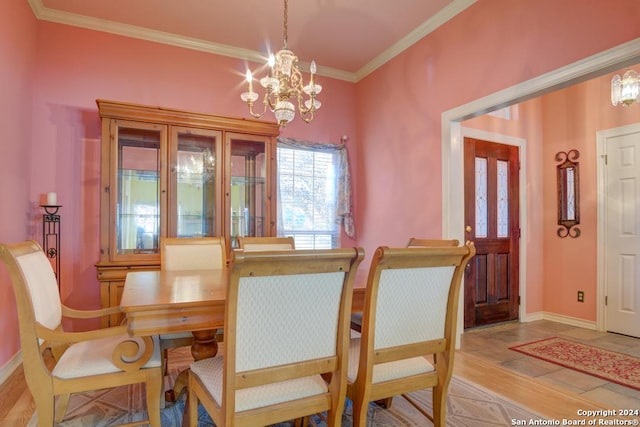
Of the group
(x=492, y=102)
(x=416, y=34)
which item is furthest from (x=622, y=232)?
(x=416, y=34)

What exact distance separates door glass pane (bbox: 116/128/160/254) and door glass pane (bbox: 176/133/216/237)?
0.65 feet

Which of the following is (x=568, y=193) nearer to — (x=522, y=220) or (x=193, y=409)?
(x=522, y=220)

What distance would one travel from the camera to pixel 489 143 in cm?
374

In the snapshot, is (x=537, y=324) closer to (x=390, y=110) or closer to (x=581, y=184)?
(x=581, y=184)

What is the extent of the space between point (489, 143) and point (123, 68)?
381 centimetres

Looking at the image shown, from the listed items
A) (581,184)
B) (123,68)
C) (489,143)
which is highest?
(123,68)

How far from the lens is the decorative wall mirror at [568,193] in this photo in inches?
149

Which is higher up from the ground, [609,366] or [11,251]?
[11,251]

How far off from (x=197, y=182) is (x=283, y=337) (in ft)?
7.71

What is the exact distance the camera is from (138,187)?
2.95 metres

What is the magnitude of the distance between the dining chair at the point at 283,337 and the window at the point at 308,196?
2602mm

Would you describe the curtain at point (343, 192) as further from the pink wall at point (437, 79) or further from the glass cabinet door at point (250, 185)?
the glass cabinet door at point (250, 185)

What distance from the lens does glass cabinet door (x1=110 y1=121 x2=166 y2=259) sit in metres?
2.84

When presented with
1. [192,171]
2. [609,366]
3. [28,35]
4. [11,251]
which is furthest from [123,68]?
[609,366]
